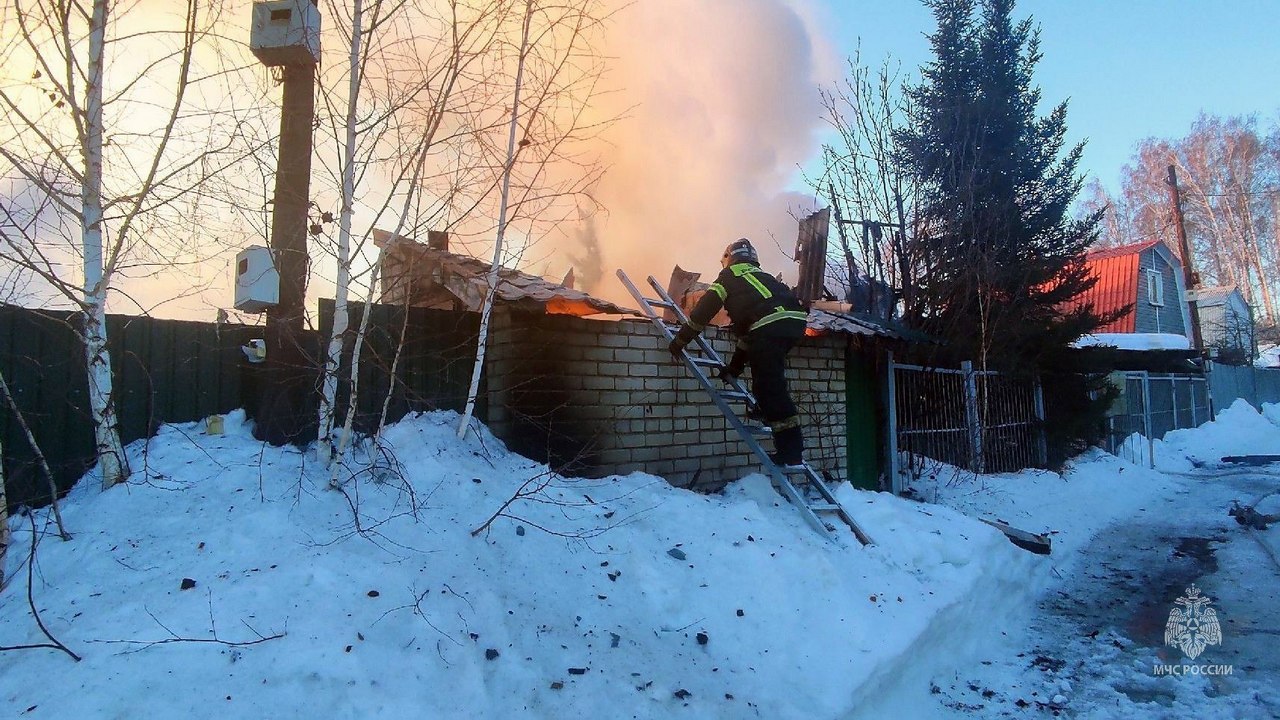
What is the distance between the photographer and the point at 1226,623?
4617mm

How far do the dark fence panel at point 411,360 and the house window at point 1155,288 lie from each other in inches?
1125

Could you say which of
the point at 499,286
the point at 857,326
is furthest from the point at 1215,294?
the point at 499,286

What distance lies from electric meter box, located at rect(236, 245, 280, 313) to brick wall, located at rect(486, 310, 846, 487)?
1.52m

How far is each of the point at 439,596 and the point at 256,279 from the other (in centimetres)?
246

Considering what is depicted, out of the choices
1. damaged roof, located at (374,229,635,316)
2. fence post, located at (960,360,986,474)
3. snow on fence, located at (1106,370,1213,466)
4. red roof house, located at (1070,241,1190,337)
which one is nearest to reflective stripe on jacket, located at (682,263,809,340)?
damaged roof, located at (374,229,635,316)

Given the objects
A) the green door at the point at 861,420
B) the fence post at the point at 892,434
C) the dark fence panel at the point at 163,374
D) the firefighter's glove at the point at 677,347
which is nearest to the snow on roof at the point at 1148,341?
the fence post at the point at 892,434

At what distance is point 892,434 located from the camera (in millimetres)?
8219

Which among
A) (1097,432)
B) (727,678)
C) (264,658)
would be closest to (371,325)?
(264,658)

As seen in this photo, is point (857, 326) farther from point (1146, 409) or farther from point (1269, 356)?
point (1269, 356)

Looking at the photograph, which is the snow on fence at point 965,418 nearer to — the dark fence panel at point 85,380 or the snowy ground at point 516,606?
the snowy ground at point 516,606

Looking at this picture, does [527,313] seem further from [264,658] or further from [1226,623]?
[1226,623]

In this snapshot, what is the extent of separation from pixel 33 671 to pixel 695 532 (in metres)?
3.19

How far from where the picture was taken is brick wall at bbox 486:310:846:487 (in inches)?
197

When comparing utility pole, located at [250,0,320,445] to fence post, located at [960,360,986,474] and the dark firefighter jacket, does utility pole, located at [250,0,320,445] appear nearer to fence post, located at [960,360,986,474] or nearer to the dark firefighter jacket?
the dark firefighter jacket
